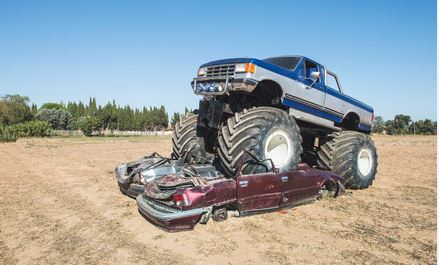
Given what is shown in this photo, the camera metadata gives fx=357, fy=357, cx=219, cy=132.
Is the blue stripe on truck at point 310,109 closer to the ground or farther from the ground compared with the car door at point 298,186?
farther from the ground

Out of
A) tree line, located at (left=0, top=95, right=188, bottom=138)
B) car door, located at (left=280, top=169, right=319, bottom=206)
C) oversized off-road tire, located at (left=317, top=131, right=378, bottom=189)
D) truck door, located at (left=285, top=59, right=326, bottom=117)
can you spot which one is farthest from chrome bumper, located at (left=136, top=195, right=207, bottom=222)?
tree line, located at (left=0, top=95, right=188, bottom=138)

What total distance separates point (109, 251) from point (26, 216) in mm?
2656

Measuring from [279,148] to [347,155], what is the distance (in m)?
Result: 2.47

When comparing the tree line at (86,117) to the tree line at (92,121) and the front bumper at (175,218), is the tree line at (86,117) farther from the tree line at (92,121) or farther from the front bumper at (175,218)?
the front bumper at (175,218)

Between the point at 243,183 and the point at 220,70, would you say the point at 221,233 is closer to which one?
the point at 243,183

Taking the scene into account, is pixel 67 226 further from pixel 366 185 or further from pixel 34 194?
pixel 366 185

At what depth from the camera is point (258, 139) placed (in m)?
6.36

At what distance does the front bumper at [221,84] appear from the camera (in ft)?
21.3

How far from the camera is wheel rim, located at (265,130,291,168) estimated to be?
22.6 ft

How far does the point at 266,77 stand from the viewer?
267 inches

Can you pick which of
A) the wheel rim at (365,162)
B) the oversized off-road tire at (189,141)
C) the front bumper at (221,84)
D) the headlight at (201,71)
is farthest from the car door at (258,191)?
the wheel rim at (365,162)

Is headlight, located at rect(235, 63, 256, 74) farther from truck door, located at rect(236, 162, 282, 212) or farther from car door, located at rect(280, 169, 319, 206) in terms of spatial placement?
car door, located at rect(280, 169, 319, 206)

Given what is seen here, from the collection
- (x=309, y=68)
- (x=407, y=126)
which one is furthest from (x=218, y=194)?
(x=407, y=126)

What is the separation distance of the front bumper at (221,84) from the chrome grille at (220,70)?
0.35 ft
